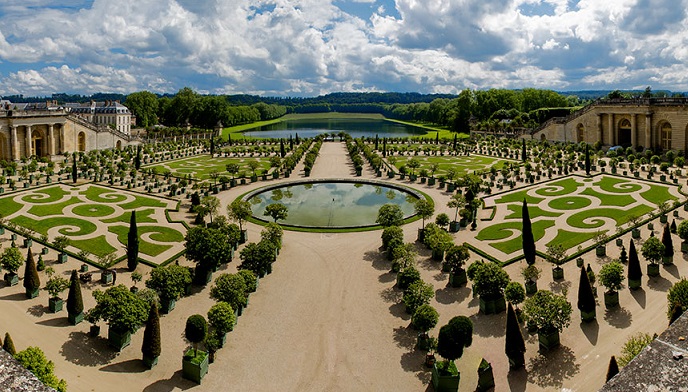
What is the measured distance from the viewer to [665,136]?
67.2 m

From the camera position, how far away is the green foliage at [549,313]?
20359 millimetres

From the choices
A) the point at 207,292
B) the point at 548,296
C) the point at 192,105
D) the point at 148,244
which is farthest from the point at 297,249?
the point at 192,105

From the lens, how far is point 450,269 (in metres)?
29.3

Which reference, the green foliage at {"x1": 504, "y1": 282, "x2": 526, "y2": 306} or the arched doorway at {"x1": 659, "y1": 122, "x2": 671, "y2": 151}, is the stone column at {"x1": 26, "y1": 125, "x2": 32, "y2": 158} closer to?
the green foliage at {"x1": 504, "y1": 282, "x2": 526, "y2": 306}

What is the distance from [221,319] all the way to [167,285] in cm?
502

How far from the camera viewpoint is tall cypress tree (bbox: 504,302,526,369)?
62.2 ft

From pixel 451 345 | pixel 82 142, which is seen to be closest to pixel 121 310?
pixel 451 345

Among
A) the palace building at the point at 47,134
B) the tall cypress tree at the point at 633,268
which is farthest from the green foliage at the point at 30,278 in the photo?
the palace building at the point at 47,134

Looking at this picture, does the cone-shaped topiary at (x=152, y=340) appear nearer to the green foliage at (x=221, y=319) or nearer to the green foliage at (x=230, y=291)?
the green foliage at (x=221, y=319)

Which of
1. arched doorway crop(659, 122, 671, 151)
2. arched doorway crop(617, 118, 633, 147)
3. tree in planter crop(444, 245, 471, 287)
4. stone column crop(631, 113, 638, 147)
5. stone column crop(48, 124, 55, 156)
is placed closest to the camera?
tree in planter crop(444, 245, 471, 287)

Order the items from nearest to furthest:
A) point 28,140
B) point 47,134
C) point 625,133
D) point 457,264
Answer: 1. point 457,264
2. point 28,140
3. point 625,133
4. point 47,134

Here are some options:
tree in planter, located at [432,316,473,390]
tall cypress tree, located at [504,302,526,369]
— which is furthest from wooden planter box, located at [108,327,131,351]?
tall cypress tree, located at [504,302,526,369]

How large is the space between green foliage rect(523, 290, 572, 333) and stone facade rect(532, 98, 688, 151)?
A: 57.1m

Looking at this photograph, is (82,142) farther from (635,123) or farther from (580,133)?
(635,123)
